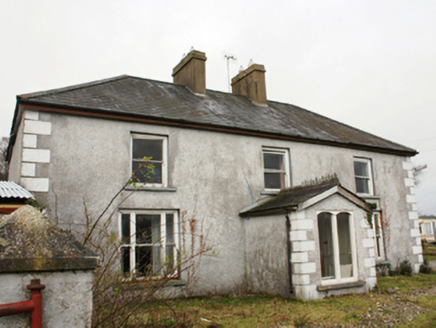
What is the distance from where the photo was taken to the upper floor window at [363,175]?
48.3 ft

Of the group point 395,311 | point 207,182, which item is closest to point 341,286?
point 395,311

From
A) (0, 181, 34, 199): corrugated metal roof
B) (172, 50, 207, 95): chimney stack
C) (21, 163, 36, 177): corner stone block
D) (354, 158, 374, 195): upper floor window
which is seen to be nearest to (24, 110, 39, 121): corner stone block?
(21, 163, 36, 177): corner stone block

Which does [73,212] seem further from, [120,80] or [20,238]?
[20,238]

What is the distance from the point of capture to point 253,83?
53.4 feet

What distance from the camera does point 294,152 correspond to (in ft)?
42.6

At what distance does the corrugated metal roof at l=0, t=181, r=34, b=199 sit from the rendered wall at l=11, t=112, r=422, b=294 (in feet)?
1.33

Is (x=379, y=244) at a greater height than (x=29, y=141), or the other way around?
(x=29, y=141)

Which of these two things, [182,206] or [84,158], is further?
[182,206]

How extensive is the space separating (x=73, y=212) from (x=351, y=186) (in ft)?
31.4

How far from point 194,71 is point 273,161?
452 centimetres

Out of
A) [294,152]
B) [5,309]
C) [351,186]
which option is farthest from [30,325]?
[351,186]

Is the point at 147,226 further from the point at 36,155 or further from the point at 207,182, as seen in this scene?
the point at 36,155

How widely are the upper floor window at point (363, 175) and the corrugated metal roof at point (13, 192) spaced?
448 inches

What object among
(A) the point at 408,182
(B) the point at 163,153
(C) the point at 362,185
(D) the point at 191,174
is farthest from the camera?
(A) the point at 408,182
